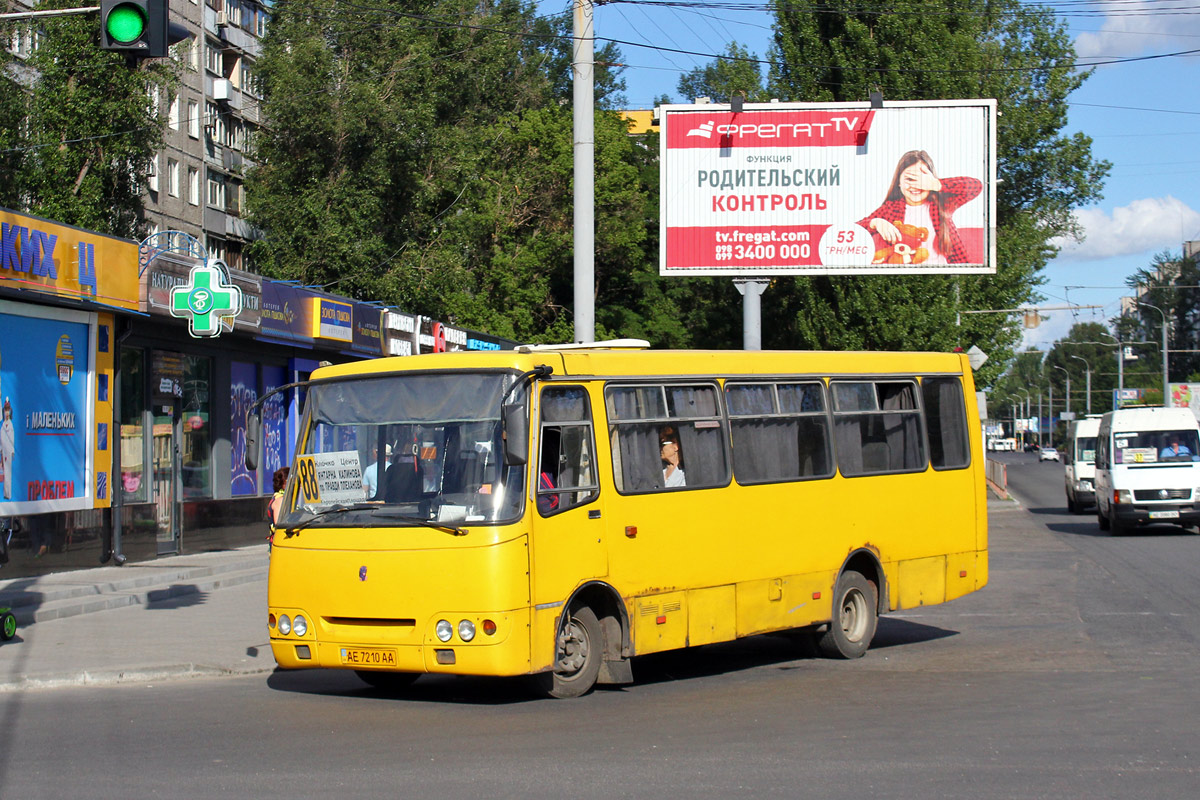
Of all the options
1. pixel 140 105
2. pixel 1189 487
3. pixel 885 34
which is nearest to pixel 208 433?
pixel 140 105

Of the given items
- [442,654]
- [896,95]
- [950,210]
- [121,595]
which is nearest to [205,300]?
[121,595]

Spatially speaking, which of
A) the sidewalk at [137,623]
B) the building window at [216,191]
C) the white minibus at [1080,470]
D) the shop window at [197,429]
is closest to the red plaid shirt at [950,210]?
the shop window at [197,429]

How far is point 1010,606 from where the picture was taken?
16.1m

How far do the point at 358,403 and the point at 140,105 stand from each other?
2562 centimetres

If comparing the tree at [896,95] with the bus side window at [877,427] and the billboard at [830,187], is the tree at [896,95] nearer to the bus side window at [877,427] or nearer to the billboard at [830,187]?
the billboard at [830,187]

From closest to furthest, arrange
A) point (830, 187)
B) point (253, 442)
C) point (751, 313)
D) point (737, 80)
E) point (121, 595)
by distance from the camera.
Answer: point (253, 442) → point (121, 595) → point (751, 313) → point (830, 187) → point (737, 80)

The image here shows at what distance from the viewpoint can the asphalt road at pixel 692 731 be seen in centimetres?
681

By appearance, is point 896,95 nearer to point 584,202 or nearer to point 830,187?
point 830,187

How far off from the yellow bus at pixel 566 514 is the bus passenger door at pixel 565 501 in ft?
0.06

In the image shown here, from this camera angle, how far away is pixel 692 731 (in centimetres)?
835

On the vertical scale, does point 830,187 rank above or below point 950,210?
above

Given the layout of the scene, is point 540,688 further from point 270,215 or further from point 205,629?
point 270,215

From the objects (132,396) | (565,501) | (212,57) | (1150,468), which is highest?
(212,57)

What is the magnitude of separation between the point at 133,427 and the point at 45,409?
2671mm
